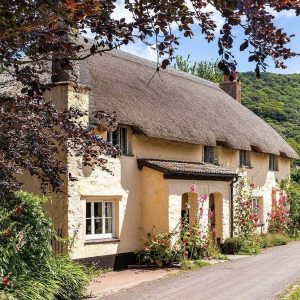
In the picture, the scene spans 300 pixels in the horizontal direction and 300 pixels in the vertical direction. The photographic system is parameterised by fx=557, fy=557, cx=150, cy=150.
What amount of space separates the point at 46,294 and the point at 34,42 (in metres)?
4.93

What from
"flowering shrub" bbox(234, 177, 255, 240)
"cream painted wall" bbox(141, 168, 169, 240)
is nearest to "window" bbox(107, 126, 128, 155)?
"cream painted wall" bbox(141, 168, 169, 240)

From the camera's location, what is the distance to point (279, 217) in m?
25.1

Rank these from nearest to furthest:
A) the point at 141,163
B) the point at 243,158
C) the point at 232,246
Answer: the point at 141,163
the point at 232,246
the point at 243,158

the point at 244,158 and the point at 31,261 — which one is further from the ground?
the point at 244,158

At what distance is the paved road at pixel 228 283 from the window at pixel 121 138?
13.6 feet

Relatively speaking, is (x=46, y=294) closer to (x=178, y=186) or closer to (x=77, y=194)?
(x=77, y=194)

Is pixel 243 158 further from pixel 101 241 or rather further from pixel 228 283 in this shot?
pixel 228 283

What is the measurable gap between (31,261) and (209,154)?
12.2 m

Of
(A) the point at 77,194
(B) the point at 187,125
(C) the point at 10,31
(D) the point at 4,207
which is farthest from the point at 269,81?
(C) the point at 10,31

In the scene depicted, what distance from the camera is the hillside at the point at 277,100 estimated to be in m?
55.4

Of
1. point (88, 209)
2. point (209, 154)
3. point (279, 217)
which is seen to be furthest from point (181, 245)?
point (279, 217)

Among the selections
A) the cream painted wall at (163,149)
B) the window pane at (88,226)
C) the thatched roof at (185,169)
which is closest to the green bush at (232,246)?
the thatched roof at (185,169)

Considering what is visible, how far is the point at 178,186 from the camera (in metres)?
17.0

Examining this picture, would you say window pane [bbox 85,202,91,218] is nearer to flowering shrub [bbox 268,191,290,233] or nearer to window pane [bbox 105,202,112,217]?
window pane [bbox 105,202,112,217]
